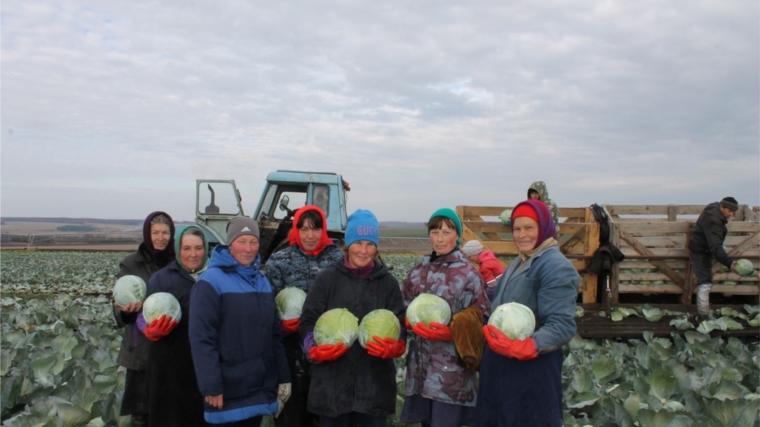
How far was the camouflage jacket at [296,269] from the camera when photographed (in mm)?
4059

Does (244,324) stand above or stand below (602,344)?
above

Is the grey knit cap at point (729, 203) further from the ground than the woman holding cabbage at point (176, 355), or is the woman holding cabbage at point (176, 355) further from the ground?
the grey knit cap at point (729, 203)

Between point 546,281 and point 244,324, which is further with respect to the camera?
point 244,324

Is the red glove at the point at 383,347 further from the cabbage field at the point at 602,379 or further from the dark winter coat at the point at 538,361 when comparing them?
the cabbage field at the point at 602,379

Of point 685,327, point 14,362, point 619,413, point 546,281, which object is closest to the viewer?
point 546,281

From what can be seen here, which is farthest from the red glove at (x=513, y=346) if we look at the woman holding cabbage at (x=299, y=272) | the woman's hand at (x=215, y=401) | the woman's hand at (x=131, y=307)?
the woman's hand at (x=131, y=307)

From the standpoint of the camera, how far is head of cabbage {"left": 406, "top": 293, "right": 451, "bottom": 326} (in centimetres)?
332

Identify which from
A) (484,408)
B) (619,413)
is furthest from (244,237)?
(619,413)

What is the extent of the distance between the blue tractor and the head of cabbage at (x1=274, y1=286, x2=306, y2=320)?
5.26 meters

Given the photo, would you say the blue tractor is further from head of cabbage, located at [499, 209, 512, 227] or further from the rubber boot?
the rubber boot

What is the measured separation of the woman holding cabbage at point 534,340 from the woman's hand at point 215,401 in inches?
60.8

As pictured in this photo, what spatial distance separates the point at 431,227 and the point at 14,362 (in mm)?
5190

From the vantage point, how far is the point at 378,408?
3541mm

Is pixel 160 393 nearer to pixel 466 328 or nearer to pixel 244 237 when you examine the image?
pixel 244 237
